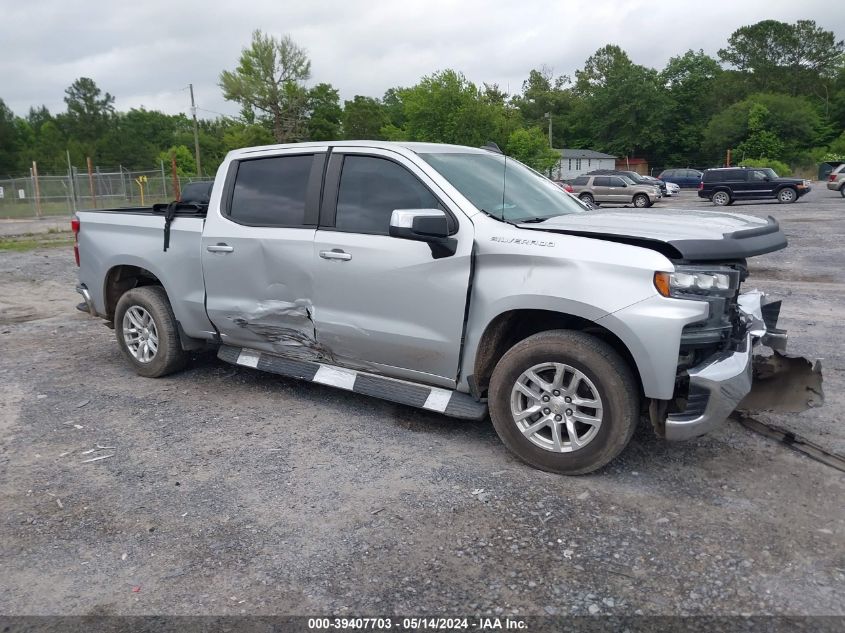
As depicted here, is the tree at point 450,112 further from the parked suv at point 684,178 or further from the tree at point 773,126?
the tree at point 773,126

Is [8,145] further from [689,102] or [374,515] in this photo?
[374,515]

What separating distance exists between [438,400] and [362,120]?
68.3 meters

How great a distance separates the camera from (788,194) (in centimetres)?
2911

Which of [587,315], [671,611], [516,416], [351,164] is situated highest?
[351,164]

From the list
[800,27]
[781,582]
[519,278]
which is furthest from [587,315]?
[800,27]

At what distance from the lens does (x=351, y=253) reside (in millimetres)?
4656

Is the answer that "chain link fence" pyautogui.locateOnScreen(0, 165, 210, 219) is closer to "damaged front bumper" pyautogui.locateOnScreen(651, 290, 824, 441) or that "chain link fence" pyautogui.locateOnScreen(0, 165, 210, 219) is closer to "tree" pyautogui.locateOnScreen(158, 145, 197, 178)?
"damaged front bumper" pyautogui.locateOnScreen(651, 290, 824, 441)

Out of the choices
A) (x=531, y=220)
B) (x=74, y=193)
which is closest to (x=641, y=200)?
(x=74, y=193)

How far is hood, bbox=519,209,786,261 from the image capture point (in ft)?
12.0

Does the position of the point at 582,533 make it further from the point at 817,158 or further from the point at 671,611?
the point at 817,158

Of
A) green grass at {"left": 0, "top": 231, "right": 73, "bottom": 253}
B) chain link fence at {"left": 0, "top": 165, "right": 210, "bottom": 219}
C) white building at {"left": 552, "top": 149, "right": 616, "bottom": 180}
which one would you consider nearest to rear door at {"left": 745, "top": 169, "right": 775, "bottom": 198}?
chain link fence at {"left": 0, "top": 165, "right": 210, "bottom": 219}

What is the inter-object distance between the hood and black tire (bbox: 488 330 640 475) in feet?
1.91

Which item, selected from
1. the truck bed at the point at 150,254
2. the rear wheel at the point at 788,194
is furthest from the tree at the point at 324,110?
the truck bed at the point at 150,254

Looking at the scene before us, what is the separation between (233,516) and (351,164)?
7.98 ft
